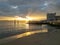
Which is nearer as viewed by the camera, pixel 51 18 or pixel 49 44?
pixel 49 44

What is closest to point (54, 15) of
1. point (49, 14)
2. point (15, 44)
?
point (49, 14)

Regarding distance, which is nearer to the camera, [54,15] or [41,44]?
[41,44]

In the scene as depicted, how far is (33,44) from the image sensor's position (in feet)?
57.1

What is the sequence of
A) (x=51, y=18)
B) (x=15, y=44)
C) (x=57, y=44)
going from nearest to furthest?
(x=57, y=44)
(x=15, y=44)
(x=51, y=18)

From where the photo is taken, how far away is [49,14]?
142000 millimetres

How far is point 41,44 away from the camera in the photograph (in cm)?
1723

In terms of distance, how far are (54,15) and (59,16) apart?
211 inches

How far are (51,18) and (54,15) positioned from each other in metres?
6.49

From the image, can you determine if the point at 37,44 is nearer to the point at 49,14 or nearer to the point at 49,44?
the point at 49,44

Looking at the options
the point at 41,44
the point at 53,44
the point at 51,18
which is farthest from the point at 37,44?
the point at 51,18

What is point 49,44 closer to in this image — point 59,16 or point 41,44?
point 41,44

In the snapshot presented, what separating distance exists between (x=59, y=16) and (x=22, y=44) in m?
124

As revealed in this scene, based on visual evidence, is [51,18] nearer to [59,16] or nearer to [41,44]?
[59,16]

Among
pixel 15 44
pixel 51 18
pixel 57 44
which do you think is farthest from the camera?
pixel 51 18
